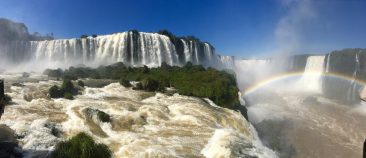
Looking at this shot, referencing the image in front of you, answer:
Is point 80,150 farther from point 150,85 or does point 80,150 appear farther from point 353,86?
point 353,86

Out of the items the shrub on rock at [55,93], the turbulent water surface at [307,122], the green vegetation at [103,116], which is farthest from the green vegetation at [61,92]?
the turbulent water surface at [307,122]

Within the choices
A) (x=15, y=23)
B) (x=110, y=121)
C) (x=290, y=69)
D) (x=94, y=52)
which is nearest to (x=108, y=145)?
(x=110, y=121)

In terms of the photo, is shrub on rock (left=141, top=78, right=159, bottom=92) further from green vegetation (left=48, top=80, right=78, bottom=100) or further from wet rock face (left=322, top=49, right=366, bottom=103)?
wet rock face (left=322, top=49, right=366, bottom=103)

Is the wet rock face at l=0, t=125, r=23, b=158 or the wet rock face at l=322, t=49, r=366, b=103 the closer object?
the wet rock face at l=0, t=125, r=23, b=158

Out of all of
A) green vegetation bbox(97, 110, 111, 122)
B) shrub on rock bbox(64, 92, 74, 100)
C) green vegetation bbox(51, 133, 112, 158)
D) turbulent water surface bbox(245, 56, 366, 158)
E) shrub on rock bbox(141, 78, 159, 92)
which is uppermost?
shrub on rock bbox(141, 78, 159, 92)

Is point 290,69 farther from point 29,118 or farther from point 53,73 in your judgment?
point 29,118

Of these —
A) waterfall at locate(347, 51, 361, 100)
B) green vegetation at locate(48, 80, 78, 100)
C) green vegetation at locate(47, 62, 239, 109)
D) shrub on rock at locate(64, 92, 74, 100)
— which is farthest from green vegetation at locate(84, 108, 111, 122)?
waterfall at locate(347, 51, 361, 100)
